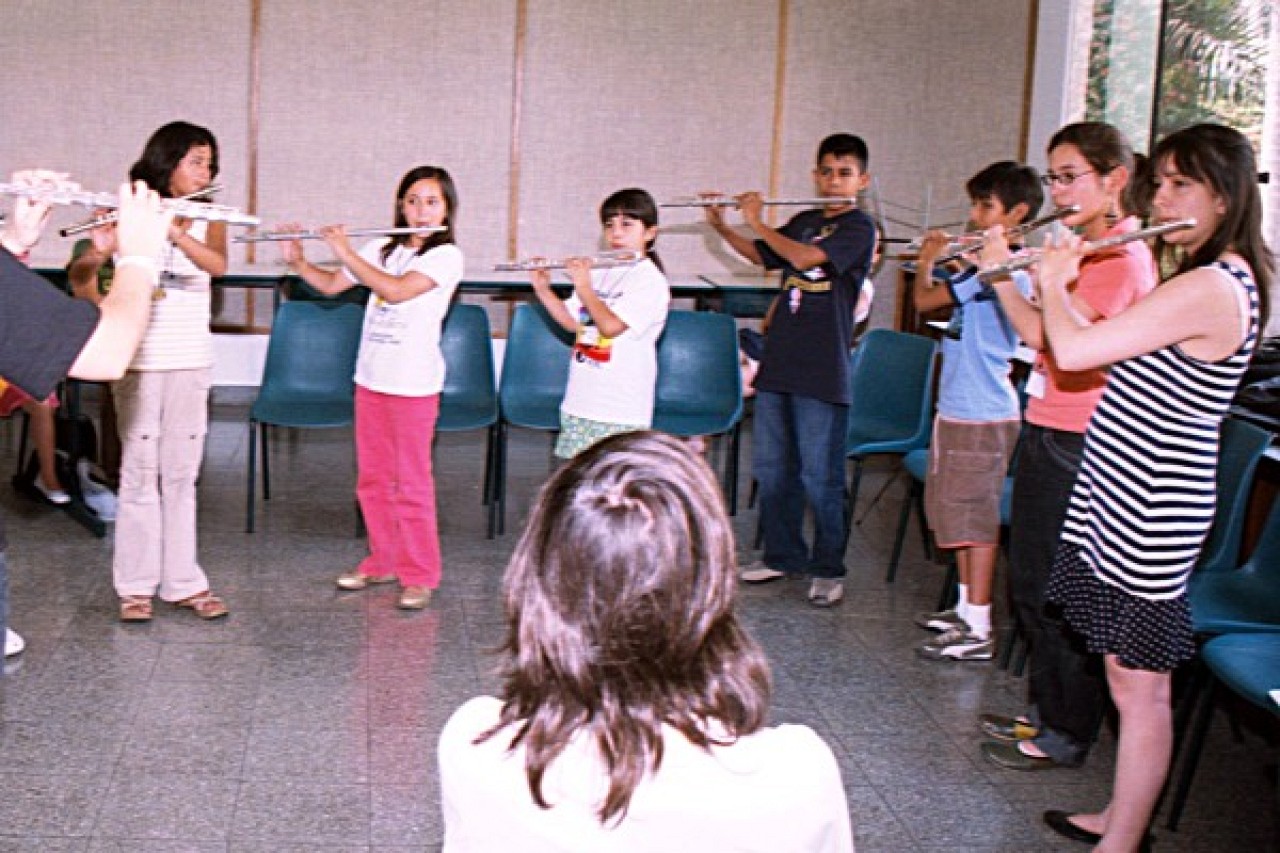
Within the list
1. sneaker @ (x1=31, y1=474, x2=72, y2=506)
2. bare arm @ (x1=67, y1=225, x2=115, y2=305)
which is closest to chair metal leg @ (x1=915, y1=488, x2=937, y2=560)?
bare arm @ (x1=67, y1=225, x2=115, y2=305)

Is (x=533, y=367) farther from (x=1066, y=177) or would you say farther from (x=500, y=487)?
(x=1066, y=177)

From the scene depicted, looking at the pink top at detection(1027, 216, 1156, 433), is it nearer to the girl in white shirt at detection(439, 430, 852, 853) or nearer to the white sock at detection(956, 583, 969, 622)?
the white sock at detection(956, 583, 969, 622)

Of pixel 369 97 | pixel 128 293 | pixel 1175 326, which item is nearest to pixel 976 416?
pixel 1175 326

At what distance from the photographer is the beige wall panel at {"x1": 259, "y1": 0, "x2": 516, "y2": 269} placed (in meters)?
8.34

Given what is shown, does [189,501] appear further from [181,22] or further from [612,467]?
[181,22]

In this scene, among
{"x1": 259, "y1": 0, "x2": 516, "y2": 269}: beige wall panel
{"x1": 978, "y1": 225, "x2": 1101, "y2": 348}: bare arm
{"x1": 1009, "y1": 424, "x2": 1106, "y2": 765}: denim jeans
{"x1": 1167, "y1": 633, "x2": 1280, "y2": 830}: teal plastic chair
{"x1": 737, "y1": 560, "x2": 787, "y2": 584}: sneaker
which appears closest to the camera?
{"x1": 1167, "y1": 633, "x2": 1280, "y2": 830}: teal plastic chair

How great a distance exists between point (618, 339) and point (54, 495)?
2407 millimetres

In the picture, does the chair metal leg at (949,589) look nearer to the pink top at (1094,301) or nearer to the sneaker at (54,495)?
the pink top at (1094,301)

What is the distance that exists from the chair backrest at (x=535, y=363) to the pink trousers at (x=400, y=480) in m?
1.14

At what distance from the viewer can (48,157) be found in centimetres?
820

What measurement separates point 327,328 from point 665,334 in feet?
4.50

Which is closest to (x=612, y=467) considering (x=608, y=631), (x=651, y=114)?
(x=608, y=631)

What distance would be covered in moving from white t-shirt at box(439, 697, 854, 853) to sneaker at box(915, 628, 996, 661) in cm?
309

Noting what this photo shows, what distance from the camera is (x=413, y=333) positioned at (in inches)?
182
